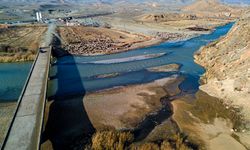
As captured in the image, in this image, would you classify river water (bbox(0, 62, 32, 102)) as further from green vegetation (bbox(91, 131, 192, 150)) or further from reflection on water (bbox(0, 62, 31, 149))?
green vegetation (bbox(91, 131, 192, 150))

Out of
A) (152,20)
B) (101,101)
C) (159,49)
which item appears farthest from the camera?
(152,20)

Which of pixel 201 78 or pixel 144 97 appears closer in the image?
pixel 144 97

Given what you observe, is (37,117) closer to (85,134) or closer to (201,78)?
(85,134)

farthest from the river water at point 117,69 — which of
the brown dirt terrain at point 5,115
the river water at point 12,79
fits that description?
the brown dirt terrain at point 5,115

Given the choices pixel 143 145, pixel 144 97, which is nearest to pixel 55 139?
pixel 143 145

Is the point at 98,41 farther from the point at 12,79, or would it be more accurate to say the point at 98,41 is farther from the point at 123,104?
the point at 123,104

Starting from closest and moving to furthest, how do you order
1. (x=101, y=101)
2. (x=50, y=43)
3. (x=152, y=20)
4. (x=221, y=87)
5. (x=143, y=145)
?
(x=143, y=145)
(x=101, y=101)
(x=221, y=87)
(x=50, y=43)
(x=152, y=20)

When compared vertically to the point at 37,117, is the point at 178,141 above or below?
below
